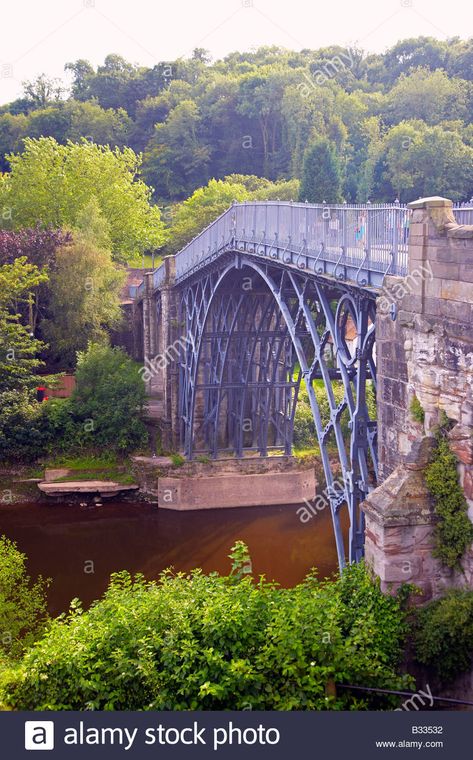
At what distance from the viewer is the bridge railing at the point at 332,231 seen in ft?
42.2

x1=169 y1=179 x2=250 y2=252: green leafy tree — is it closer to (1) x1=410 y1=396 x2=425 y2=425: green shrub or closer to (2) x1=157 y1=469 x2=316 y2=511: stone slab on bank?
(2) x1=157 y1=469 x2=316 y2=511: stone slab on bank

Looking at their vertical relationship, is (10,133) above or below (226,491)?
above

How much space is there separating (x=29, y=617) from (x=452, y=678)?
37.5ft

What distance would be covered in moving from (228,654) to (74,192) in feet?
138

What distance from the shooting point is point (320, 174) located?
47781 millimetres

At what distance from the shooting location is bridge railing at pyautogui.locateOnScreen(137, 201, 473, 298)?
12859mm

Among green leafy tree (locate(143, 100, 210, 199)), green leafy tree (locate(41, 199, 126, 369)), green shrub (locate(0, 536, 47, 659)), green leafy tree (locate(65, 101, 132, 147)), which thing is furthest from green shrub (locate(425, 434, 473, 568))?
green leafy tree (locate(65, 101, 132, 147))

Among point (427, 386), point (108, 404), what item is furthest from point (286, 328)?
point (427, 386)

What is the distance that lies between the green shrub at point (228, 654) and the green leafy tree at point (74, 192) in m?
38.0

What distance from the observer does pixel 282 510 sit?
34.0 metres

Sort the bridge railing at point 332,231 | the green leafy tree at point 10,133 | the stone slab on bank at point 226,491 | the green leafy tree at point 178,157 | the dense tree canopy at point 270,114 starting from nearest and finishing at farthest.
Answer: the bridge railing at point 332,231
the stone slab on bank at point 226,491
the dense tree canopy at point 270,114
the green leafy tree at point 178,157
the green leafy tree at point 10,133

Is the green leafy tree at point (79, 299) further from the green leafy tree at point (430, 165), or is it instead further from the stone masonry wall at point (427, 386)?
the stone masonry wall at point (427, 386)

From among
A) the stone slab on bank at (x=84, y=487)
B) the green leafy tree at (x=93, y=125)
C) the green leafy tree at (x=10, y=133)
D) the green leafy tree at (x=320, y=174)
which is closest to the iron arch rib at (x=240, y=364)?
the stone slab on bank at (x=84, y=487)

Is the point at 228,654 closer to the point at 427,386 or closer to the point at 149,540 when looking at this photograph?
the point at 427,386
